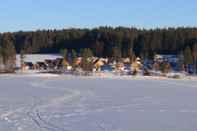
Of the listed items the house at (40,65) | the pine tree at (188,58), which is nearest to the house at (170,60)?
the pine tree at (188,58)

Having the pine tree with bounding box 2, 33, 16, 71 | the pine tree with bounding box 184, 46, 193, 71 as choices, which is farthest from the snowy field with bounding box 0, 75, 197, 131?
the pine tree with bounding box 184, 46, 193, 71

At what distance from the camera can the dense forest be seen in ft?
394

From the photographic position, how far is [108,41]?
13050 centimetres

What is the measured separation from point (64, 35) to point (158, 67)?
56507 mm

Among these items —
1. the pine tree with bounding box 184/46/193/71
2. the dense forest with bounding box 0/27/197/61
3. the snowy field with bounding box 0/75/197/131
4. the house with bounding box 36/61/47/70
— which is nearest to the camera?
the snowy field with bounding box 0/75/197/131

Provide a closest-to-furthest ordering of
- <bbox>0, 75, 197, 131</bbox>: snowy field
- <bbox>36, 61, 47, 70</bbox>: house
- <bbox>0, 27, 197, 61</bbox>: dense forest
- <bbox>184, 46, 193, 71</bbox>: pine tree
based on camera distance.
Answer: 1. <bbox>0, 75, 197, 131</bbox>: snowy field
2. <bbox>184, 46, 193, 71</bbox>: pine tree
3. <bbox>36, 61, 47, 70</bbox>: house
4. <bbox>0, 27, 197, 61</bbox>: dense forest

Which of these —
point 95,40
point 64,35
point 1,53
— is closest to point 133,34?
point 95,40

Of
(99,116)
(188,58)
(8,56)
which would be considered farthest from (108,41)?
(99,116)

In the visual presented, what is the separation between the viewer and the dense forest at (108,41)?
12000 cm

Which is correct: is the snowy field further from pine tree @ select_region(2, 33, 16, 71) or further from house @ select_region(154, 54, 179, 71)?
house @ select_region(154, 54, 179, 71)

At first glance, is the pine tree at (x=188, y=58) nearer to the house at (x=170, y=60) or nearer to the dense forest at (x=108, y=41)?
the house at (x=170, y=60)

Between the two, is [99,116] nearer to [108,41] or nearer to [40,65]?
[40,65]

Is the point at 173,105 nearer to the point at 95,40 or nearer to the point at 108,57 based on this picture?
the point at 108,57

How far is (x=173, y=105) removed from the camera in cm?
2116
